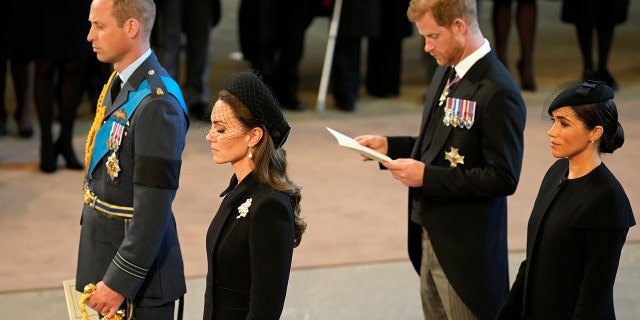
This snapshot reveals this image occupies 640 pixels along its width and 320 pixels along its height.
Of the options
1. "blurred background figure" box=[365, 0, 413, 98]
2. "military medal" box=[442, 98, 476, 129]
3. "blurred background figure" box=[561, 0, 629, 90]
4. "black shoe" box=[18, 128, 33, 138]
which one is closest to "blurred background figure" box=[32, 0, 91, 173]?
"black shoe" box=[18, 128, 33, 138]

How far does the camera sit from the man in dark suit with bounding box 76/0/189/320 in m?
3.31

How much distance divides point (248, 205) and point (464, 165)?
1.04 m

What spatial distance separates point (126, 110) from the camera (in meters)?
3.40

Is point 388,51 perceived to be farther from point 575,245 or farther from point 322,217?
point 575,245

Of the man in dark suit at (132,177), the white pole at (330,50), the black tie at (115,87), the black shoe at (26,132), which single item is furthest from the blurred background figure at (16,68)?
the man in dark suit at (132,177)

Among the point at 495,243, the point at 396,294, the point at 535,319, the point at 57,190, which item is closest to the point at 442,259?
the point at 495,243

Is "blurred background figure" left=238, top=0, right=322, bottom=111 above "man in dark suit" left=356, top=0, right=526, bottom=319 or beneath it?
beneath

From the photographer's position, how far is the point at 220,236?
3016 millimetres

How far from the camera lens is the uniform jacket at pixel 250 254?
2.89m

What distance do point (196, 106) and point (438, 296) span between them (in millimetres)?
4651

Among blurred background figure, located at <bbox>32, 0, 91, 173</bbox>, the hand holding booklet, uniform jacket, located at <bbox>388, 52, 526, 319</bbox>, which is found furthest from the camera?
blurred background figure, located at <bbox>32, 0, 91, 173</bbox>

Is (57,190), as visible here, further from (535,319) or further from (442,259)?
(535,319)

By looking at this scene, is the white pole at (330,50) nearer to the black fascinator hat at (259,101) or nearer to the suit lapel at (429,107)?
the suit lapel at (429,107)

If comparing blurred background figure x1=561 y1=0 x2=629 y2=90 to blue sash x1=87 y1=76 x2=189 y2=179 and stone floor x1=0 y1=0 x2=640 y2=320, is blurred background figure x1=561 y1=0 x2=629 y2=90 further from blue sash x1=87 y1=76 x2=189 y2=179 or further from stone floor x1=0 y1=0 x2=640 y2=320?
blue sash x1=87 y1=76 x2=189 y2=179
